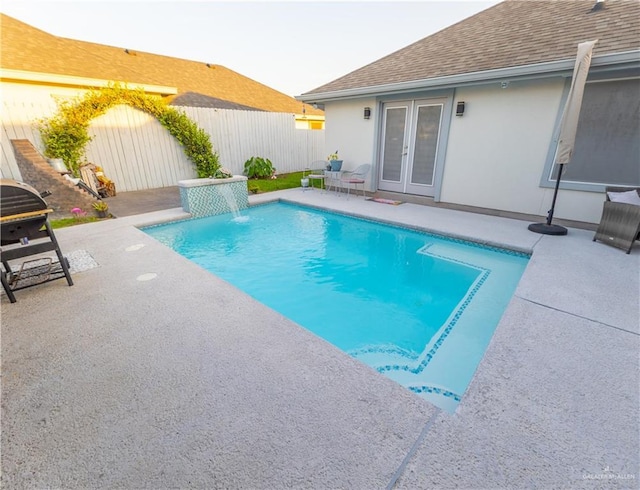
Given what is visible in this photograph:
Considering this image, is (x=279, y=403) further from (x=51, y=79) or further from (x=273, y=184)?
(x=51, y=79)

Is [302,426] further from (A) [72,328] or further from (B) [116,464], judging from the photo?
(A) [72,328]

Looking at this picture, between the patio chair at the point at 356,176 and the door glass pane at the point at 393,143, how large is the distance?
1.71 feet

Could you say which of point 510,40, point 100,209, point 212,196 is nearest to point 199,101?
point 212,196

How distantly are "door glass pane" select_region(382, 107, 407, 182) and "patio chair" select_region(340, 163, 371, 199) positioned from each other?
52cm

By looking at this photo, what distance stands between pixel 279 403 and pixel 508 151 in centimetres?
616

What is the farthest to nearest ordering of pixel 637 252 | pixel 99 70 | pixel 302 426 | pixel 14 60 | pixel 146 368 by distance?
pixel 99 70, pixel 14 60, pixel 637 252, pixel 146 368, pixel 302 426

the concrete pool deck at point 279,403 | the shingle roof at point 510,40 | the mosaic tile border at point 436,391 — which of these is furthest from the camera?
the shingle roof at point 510,40

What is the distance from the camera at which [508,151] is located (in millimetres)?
5562

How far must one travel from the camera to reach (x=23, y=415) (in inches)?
65.3

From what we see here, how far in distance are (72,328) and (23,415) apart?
2.93 ft

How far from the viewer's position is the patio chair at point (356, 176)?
7523 millimetres

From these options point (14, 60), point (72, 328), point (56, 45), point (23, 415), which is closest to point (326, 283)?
point (72, 328)

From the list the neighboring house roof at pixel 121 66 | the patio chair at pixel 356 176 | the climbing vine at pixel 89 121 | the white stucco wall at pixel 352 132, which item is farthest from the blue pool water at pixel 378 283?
the neighboring house roof at pixel 121 66

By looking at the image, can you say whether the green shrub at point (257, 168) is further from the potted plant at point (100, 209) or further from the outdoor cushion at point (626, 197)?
the outdoor cushion at point (626, 197)
